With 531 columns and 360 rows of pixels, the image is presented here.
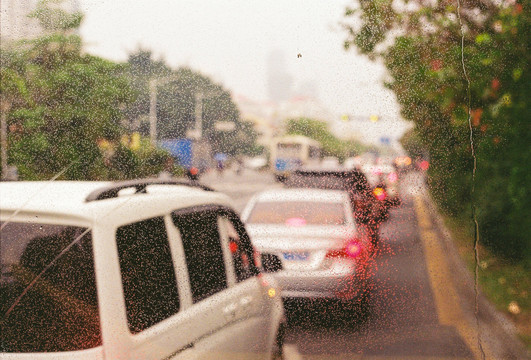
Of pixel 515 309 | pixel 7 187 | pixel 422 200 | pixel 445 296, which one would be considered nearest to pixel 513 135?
pixel 422 200

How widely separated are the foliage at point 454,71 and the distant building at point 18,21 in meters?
1.80

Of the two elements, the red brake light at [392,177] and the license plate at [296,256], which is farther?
the license plate at [296,256]

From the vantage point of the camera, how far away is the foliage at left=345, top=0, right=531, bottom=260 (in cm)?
309

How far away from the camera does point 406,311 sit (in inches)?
157

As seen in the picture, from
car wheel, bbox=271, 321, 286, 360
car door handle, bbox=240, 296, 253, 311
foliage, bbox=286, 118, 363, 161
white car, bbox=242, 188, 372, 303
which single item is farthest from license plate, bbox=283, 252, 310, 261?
car door handle, bbox=240, 296, 253, 311

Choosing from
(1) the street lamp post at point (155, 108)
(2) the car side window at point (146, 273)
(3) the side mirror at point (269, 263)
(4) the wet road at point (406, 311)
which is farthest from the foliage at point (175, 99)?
(2) the car side window at point (146, 273)

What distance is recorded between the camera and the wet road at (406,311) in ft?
10.8

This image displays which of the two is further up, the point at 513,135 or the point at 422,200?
the point at 513,135

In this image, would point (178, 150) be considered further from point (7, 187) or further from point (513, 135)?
point (513, 135)

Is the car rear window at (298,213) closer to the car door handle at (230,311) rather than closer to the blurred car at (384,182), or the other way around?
the blurred car at (384,182)

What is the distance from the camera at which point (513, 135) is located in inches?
137

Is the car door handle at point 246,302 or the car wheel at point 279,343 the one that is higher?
the car door handle at point 246,302

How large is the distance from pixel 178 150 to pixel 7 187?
1.61 metres

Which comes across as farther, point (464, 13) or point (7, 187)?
point (464, 13)
